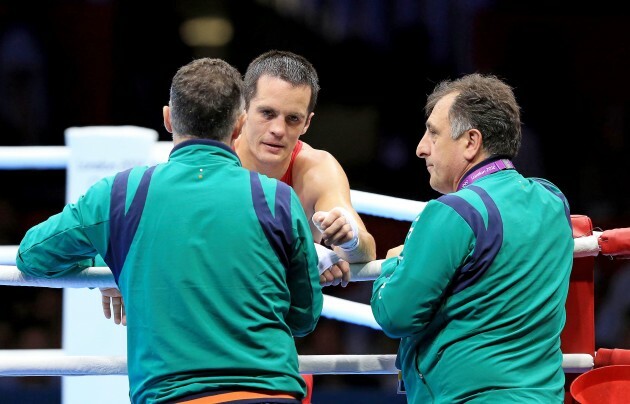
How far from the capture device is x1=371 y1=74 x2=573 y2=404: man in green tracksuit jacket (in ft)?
5.79

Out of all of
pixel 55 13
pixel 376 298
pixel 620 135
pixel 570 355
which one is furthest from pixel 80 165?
pixel 620 135

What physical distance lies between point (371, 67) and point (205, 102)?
394cm

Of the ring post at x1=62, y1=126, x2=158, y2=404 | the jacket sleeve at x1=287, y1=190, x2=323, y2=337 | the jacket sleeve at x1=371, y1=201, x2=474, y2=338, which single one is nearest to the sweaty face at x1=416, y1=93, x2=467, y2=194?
the jacket sleeve at x1=371, y1=201, x2=474, y2=338

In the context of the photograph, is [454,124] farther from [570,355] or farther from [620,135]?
[620,135]

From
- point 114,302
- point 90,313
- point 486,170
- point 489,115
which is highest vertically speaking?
point 489,115

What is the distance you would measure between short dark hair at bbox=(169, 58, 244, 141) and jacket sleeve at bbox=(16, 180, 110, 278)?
17 centimetres

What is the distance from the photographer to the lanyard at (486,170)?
1.90 m

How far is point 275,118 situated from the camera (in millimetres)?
2508

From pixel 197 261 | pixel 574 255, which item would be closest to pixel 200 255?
pixel 197 261

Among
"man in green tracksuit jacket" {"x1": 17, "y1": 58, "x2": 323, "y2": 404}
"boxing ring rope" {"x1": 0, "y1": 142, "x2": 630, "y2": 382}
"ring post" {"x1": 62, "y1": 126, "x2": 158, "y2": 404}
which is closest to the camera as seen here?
"man in green tracksuit jacket" {"x1": 17, "y1": 58, "x2": 323, "y2": 404}

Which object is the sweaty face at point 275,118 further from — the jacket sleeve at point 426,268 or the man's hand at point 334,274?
the jacket sleeve at point 426,268

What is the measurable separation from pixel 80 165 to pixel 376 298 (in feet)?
2.99

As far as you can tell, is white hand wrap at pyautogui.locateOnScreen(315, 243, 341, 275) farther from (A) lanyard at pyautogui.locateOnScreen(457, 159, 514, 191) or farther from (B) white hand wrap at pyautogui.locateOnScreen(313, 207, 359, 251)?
(A) lanyard at pyautogui.locateOnScreen(457, 159, 514, 191)

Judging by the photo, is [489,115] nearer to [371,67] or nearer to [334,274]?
[334,274]
